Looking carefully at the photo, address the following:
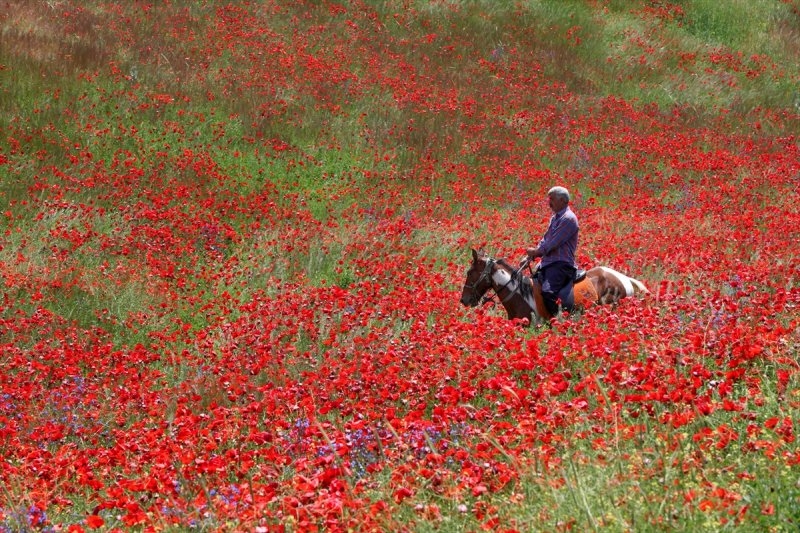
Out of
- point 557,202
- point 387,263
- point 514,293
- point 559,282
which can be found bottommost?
point 387,263

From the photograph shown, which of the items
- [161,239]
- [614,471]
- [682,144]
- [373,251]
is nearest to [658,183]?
[682,144]

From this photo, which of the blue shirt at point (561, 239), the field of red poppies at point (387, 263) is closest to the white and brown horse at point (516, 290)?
the blue shirt at point (561, 239)

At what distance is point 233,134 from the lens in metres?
17.4

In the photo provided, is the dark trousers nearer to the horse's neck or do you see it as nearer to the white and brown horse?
the white and brown horse

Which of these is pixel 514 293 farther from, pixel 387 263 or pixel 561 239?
pixel 387 263

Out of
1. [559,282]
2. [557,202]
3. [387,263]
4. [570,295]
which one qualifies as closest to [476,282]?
[559,282]

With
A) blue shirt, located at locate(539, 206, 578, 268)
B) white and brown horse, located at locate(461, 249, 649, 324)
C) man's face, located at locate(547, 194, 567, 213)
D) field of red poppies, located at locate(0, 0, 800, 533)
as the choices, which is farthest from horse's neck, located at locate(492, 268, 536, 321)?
man's face, located at locate(547, 194, 567, 213)

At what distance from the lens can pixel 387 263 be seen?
11594mm

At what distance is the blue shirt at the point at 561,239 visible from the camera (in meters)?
9.08

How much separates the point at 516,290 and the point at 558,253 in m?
0.64

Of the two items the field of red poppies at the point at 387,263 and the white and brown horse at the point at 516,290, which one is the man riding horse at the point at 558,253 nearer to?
the white and brown horse at the point at 516,290

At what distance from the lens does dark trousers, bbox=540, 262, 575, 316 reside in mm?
9305

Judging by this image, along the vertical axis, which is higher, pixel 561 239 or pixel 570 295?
pixel 561 239

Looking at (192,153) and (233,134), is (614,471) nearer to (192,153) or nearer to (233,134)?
(192,153)
